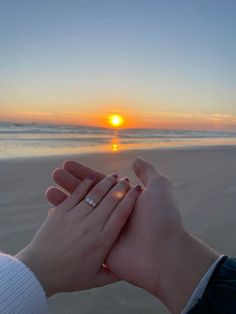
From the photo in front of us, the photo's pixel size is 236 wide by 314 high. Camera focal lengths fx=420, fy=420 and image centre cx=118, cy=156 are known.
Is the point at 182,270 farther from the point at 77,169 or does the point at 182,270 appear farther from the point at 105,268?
the point at 77,169

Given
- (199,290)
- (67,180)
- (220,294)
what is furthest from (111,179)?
(220,294)

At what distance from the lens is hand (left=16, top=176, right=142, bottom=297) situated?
158 centimetres

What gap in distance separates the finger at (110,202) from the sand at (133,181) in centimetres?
69

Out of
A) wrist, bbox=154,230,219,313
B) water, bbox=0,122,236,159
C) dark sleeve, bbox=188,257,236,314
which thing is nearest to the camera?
dark sleeve, bbox=188,257,236,314

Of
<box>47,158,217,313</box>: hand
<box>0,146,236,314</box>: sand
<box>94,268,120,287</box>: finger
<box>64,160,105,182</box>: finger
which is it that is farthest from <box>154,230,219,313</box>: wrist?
<box>0,146,236,314</box>: sand

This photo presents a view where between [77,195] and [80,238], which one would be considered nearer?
[80,238]

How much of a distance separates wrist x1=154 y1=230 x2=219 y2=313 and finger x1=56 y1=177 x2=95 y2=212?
481 mm

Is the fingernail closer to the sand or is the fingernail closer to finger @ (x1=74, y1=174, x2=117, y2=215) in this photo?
finger @ (x1=74, y1=174, x2=117, y2=215)

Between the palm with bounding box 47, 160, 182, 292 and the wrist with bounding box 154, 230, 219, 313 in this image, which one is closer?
the wrist with bounding box 154, 230, 219, 313

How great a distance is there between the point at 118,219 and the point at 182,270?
36 cm

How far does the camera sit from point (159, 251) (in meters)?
1.59

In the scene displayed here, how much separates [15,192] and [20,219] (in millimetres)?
1162

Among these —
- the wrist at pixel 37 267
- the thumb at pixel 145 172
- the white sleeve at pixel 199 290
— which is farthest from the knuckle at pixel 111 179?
the white sleeve at pixel 199 290

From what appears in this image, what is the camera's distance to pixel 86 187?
191 cm
